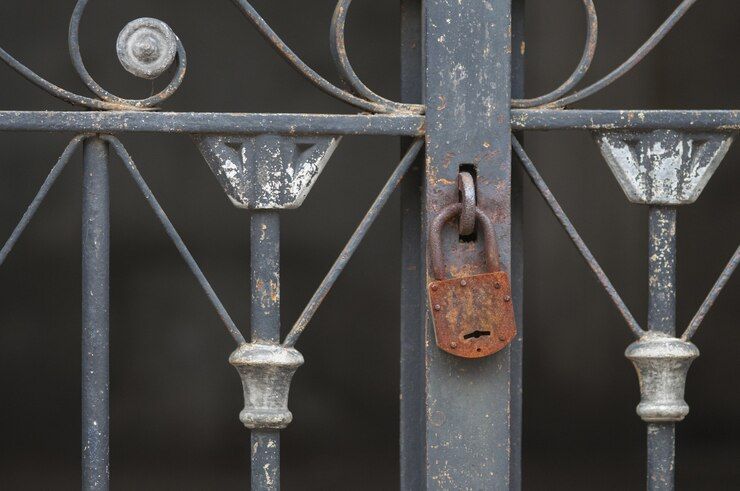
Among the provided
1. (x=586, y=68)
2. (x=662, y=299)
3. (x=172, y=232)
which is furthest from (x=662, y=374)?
(x=172, y=232)

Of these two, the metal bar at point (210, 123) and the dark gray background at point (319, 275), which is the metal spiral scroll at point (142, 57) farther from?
the dark gray background at point (319, 275)

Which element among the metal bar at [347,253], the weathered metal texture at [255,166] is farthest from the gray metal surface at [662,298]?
the weathered metal texture at [255,166]

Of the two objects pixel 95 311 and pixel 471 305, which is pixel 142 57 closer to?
pixel 95 311

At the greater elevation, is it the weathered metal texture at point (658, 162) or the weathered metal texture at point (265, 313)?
the weathered metal texture at point (658, 162)

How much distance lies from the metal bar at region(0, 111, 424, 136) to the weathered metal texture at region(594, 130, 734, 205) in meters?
0.24

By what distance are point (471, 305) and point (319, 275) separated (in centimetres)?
315

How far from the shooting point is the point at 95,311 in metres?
1.35

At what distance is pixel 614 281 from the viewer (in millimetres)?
4543

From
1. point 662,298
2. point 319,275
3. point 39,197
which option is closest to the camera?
point 39,197

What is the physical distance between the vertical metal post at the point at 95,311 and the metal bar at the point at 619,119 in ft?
1.59

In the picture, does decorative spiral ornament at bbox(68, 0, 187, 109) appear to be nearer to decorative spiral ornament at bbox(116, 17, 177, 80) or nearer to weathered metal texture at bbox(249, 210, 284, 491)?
decorative spiral ornament at bbox(116, 17, 177, 80)

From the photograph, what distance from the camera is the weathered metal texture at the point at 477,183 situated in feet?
4.46

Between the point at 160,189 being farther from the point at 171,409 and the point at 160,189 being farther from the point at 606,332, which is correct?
the point at 606,332

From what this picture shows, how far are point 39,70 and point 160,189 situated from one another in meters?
0.62
